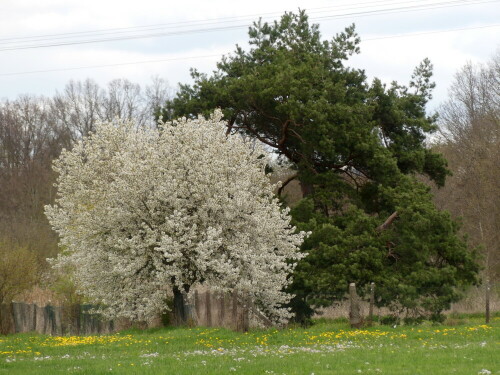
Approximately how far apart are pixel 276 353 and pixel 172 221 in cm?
921

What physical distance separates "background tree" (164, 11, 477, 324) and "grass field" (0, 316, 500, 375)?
4839mm

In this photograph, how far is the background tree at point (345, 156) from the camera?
27.7 metres

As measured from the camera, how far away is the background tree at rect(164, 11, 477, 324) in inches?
1089

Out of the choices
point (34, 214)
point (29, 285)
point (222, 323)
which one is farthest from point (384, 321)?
point (34, 214)

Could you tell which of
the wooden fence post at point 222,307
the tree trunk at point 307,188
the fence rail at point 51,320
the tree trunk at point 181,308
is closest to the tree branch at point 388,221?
the tree trunk at point 307,188

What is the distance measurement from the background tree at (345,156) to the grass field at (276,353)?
4.84m

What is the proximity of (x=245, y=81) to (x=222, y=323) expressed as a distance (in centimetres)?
1051

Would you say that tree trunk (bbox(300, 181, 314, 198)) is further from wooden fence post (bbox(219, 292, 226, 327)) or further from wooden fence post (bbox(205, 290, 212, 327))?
wooden fence post (bbox(219, 292, 226, 327))

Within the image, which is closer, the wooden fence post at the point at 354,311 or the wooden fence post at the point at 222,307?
the wooden fence post at the point at 354,311

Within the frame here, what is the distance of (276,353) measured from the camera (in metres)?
16.3

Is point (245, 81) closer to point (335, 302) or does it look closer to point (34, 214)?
point (335, 302)

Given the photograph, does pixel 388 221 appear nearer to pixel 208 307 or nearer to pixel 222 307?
pixel 222 307

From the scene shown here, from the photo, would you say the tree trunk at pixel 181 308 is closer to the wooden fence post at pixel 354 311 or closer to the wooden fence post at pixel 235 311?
the wooden fence post at pixel 235 311

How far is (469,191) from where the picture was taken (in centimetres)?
4603
